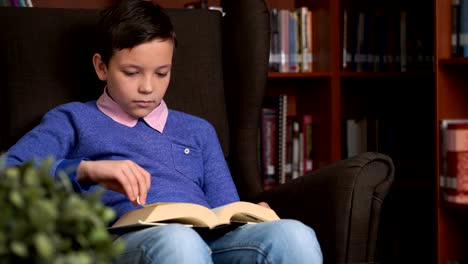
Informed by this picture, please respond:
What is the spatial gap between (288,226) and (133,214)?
27cm

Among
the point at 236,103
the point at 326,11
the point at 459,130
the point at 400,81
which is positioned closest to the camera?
the point at 236,103

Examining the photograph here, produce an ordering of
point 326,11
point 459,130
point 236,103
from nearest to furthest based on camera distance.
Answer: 1. point 236,103
2. point 459,130
3. point 326,11

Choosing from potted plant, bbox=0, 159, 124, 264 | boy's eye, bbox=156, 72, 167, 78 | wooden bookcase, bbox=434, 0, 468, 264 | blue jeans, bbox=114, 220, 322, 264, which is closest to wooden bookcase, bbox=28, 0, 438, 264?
wooden bookcase, bbox=434, 0, 468, 264

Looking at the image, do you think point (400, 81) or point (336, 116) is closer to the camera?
point (336, 116)

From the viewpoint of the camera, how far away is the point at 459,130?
232 cm

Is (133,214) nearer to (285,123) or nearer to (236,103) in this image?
(236,103)

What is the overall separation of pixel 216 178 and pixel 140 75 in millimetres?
287

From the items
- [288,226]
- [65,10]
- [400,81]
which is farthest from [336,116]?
[288,226]

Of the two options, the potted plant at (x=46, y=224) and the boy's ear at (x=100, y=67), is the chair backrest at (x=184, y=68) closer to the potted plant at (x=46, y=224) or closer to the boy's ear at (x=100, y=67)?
the boy's ear at (x=100, y=67)

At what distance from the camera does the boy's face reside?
1.67 m

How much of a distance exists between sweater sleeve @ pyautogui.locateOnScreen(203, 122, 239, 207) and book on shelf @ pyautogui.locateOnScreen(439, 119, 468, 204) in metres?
0.82

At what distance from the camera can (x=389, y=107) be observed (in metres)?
3.26

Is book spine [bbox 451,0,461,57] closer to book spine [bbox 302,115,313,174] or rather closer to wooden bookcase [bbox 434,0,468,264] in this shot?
wooden bookcase [bbox 434,0,468,264]

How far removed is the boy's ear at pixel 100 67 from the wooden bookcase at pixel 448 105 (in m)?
1.08
